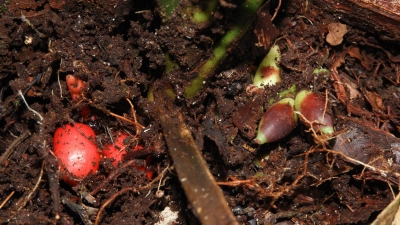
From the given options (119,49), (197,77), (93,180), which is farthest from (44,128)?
(197,77)

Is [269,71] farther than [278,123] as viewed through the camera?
Yes

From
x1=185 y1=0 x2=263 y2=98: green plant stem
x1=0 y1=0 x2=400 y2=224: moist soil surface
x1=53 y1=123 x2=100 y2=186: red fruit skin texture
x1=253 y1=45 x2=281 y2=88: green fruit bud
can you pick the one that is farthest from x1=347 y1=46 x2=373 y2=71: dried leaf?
x1=53 y1=123 x2=100 y2=186: red fruit skin texture

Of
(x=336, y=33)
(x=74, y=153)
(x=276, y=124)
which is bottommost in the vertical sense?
(x=74, y=153)

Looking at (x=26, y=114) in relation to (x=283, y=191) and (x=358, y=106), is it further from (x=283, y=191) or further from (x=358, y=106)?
(x=358, y=106)

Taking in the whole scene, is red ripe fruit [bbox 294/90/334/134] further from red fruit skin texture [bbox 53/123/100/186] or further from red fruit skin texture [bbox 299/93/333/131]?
red fruit skin texture [bbox 53/123/100/186]

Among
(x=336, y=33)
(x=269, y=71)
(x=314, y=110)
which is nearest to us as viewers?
(x=314, y=110)

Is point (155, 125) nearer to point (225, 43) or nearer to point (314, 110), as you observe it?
point (225, 43)

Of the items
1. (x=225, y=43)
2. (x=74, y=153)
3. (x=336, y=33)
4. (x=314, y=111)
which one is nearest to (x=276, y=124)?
(x=314, y=111)
